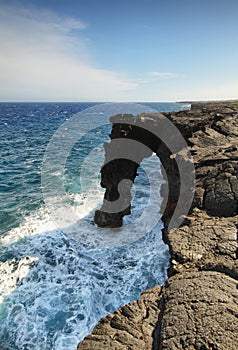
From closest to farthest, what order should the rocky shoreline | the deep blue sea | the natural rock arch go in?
the rocky shoreline → the deep blue sea → the natural rock arch

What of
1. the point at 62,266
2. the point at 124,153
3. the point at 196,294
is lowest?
the point at 62,266

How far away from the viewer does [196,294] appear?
500 cm

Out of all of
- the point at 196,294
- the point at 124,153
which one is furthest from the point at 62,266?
the point at 196,294

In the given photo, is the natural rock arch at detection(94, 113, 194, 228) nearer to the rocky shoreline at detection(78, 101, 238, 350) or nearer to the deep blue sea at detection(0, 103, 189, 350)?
the deep blue sea at detection(0, 103, 189, 350)

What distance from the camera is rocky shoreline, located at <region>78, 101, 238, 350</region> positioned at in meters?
4.39

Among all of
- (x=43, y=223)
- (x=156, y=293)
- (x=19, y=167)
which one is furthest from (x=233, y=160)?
(x=19, y=167)

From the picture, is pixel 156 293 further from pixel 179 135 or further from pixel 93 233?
pixel 93 233

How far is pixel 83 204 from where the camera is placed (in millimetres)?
21359

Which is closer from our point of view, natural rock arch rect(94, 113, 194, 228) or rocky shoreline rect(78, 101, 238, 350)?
rocky shoreline rect(78, 101, 238, 350)

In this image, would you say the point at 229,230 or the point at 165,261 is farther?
the point at 165,261

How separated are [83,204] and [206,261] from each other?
16.3 meters

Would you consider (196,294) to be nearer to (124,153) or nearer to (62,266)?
(62,266)

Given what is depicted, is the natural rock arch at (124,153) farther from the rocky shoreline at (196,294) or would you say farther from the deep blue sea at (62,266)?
the rocky shoreline at (196,294)

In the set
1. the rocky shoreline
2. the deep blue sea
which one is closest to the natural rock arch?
the deep blue sea
